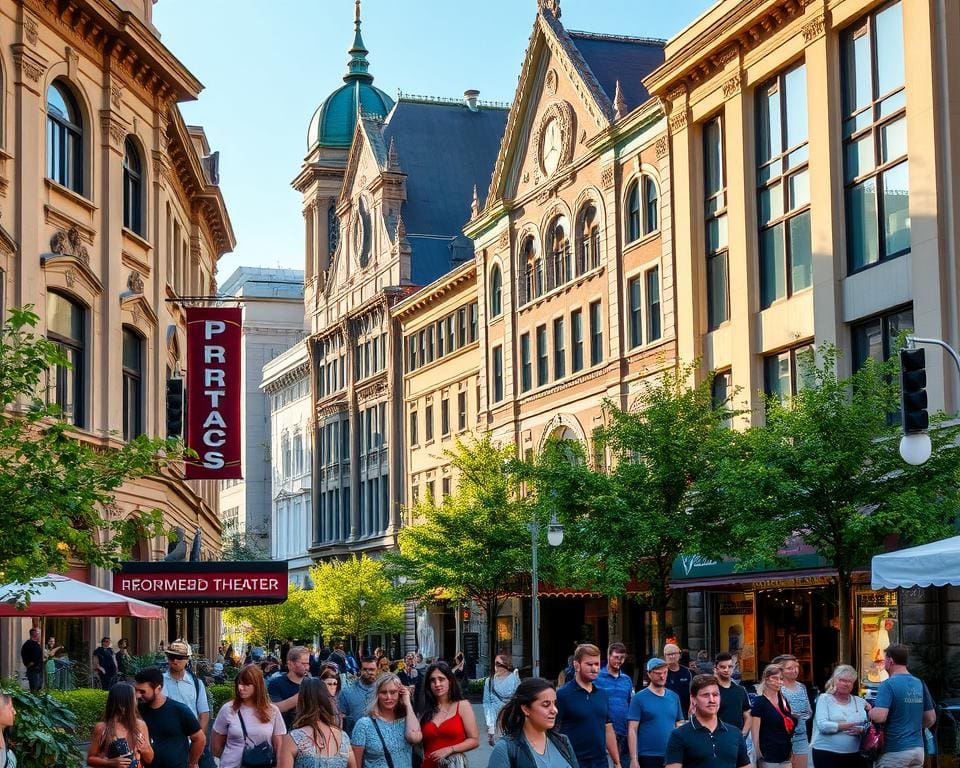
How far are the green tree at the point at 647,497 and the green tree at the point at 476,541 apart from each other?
1113cm

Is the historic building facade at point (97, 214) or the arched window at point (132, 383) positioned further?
the arched window at point (132, 383)

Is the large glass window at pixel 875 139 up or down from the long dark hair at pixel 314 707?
up

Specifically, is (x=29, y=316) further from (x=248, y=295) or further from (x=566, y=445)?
(x=248, y=295)

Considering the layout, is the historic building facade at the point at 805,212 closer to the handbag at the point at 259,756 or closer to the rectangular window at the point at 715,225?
the rectangular window at the point at 715,225

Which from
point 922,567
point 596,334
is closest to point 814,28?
point 596,334

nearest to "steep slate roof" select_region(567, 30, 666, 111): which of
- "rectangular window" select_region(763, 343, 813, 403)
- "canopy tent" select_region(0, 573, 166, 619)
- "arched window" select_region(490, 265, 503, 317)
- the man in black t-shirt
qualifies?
"arched window" select_region(490, 265, 503, 317)

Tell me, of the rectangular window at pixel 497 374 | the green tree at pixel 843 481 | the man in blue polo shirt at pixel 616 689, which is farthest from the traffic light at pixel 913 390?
the rectangular window at pixel 497 374

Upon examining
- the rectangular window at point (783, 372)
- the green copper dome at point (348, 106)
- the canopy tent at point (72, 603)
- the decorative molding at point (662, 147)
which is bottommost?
the canopy tent at point (72, 603)

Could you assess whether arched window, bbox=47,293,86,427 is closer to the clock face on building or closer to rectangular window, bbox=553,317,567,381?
rectangular window, bbox=553,317,567,381

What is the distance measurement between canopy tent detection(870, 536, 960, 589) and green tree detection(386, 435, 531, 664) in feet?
88.7

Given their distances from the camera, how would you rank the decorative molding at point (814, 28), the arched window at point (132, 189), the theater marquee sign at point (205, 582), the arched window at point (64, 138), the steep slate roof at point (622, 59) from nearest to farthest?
the theater marquee sign at point (205, 582) → the arched window at point (64, 138) → the decorative molding at point (814, 28) → the arched window at point (132, 189) → the steep slate roof at point (622, 59)

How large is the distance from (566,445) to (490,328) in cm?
2175

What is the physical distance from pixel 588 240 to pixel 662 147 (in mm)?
6746

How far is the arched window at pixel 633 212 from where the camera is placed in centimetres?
4872
